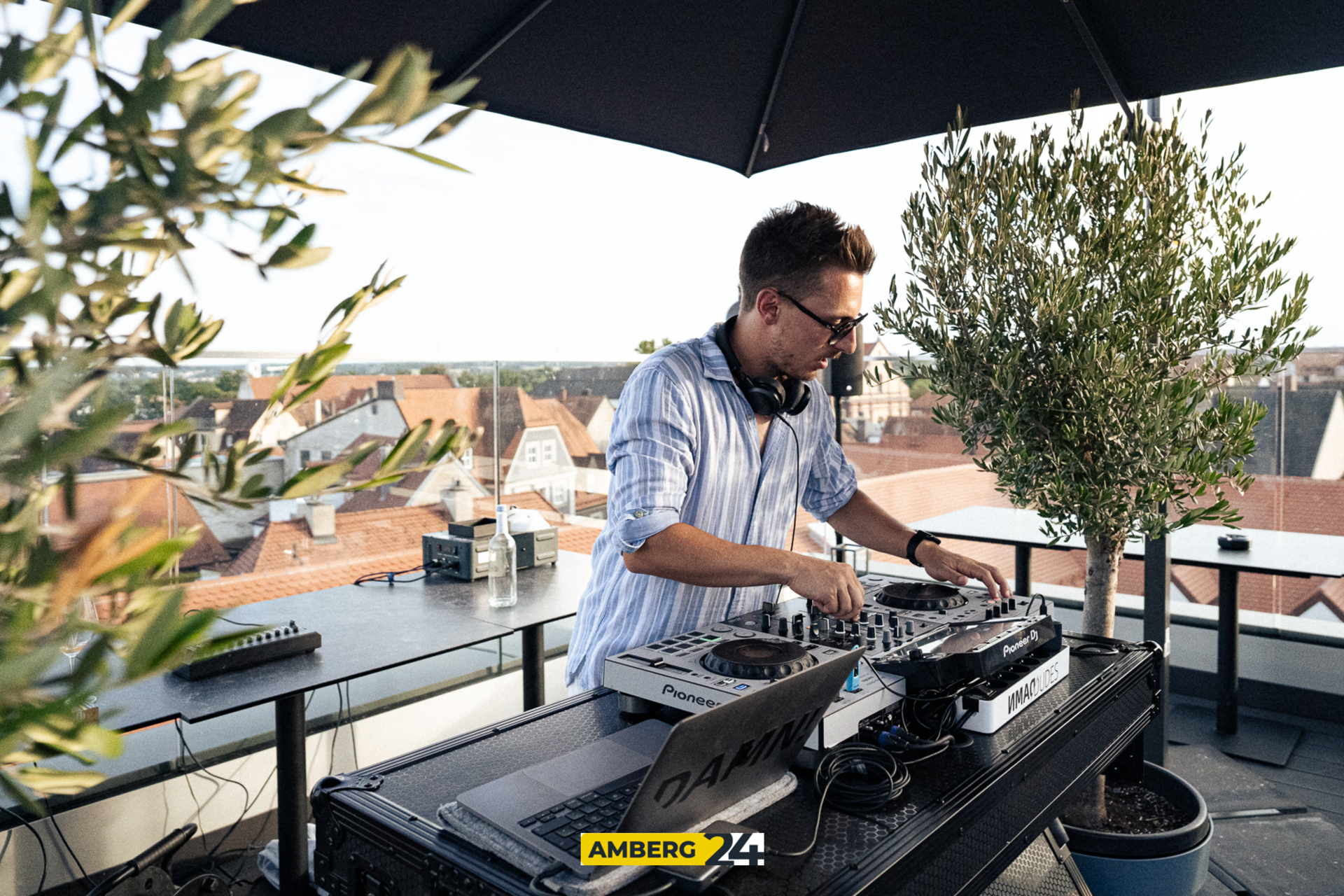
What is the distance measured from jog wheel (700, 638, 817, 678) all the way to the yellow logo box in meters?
0.27

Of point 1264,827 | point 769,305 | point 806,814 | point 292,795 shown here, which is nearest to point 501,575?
point 292,795

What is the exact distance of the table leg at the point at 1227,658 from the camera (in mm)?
3516

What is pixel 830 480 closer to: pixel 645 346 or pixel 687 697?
pixel 687 697

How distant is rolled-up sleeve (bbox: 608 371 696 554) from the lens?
1.62 m

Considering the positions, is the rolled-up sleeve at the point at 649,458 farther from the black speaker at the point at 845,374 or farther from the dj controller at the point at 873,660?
the black speaker at the point at 845,374

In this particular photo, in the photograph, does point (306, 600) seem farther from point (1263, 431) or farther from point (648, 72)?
point (1263, 431)

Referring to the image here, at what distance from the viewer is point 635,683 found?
1.29 meters

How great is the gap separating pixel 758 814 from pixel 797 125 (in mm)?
1921

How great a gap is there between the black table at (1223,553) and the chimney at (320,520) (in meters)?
2.53

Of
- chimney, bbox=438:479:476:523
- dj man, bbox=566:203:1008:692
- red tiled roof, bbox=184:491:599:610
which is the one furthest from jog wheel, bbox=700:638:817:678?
chimney, bbox=438:479:476:523

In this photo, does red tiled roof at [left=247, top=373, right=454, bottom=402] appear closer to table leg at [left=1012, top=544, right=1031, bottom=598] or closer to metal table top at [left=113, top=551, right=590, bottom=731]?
metal table top at [left=113, top=551, right=590, bottom=731]

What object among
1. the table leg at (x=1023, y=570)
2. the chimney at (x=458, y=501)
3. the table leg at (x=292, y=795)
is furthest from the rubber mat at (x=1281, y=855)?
the chimney at (x=458, y=501)

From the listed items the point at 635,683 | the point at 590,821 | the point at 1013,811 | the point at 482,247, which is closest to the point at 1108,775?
the point at 1013,811

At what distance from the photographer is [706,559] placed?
1581 mm
